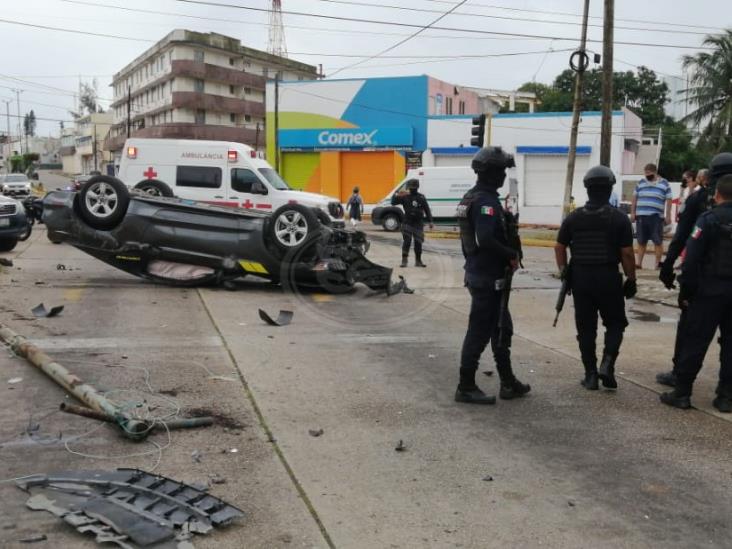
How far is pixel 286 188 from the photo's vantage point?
1905cm

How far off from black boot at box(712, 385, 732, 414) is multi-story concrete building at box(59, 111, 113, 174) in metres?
96.6

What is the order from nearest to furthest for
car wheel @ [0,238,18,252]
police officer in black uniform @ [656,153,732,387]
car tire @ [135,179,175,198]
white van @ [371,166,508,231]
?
police officer in black uniform @ [656,153,732,387], car tire @ [135,179,175,198], car wheel @ [0,238,18,252], white van @ [371,166,508,231]

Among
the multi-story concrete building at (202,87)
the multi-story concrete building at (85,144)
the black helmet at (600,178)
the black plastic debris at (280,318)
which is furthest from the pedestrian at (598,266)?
the multi-story concrete building at (85,144)

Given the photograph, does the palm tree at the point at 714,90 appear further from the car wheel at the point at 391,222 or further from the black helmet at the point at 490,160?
the black helmet at the point at 490,160

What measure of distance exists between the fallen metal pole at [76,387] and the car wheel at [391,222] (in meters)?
20.6

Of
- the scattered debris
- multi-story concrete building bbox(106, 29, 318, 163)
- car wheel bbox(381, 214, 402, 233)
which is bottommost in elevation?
car wheel bbox(381, 214, 402, 233)

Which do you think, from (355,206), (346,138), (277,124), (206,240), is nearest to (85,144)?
(277,124)

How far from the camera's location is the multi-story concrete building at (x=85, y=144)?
102 m

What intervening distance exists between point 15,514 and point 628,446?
3403mm

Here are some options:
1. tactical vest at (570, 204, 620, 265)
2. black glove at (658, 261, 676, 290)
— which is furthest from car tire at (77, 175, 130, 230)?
black glove at (658, 261, 676, 290)

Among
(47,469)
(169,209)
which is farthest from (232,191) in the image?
(47,469)

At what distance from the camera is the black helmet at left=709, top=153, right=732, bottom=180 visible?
5.64 m

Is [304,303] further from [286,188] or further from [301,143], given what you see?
[301,143]

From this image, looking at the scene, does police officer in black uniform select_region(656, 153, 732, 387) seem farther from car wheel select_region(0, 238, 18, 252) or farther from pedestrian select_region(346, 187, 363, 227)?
pedestrian select_region(346, 187, 363, 227)
